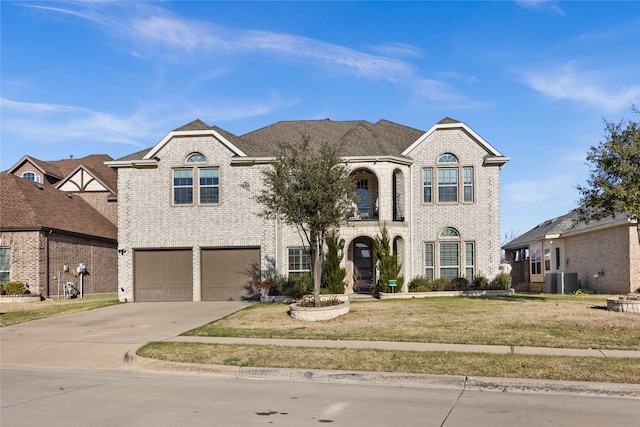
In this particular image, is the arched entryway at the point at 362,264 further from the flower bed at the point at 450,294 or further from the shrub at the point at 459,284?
the shrub at the point at 459,284

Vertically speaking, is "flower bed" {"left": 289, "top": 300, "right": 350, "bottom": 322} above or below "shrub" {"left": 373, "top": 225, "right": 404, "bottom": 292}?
below

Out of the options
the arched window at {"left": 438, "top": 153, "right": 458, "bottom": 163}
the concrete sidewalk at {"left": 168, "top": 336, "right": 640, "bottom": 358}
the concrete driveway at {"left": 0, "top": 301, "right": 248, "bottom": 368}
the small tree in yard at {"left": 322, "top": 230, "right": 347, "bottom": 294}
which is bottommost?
the concrete driveway at {"left": 0, "top": 301, "right": 248, "bottom": 368}

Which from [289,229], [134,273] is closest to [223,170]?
[289,229]

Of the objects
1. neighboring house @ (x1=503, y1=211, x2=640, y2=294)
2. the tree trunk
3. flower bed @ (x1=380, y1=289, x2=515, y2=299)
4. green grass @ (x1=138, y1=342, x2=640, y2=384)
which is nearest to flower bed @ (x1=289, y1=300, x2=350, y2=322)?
the tree trunk

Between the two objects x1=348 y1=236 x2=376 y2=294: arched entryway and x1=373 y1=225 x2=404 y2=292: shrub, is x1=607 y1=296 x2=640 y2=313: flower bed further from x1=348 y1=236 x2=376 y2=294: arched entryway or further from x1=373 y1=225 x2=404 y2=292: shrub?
x1=348 y1=236 x2=376 y2=294: arched entryway

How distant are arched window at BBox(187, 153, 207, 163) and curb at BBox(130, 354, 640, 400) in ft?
50.7

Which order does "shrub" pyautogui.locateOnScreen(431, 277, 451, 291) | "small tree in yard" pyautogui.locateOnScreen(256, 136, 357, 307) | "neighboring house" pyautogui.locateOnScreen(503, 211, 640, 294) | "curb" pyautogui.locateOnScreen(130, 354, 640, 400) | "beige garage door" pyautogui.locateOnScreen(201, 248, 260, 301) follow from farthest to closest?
"beige garage door" pyautogui.locateOnScreen(201, 248, 260, 301), "neighboring house" pyautogui.locateOnScreen(503, 211, 640, 294), "shrub" pyautogui.locateOnScreen(431, 277, 451, 291), "small tree in yard" pyautogui.locateOnScreen(256, 136, 357, 307), "curb" pyautogui.locateOnScreen(130, 354, 640, 400)

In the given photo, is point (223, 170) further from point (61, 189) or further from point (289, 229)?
point (61, 189)

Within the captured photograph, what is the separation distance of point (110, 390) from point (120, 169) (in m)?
18.7

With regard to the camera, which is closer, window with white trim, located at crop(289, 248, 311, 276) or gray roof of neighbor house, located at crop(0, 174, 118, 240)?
window with white trim, located at crop(289, 248, 311, 276)

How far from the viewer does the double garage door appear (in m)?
26.4

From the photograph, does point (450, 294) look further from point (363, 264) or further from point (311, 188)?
point (311, 188)

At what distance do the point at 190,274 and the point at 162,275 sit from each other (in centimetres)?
128

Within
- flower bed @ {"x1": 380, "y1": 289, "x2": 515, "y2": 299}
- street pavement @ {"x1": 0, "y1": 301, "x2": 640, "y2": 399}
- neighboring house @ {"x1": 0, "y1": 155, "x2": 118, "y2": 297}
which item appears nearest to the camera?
street pavement @ {"x1": 0, "y1": 301, "x2": 640, "y2": 399}
